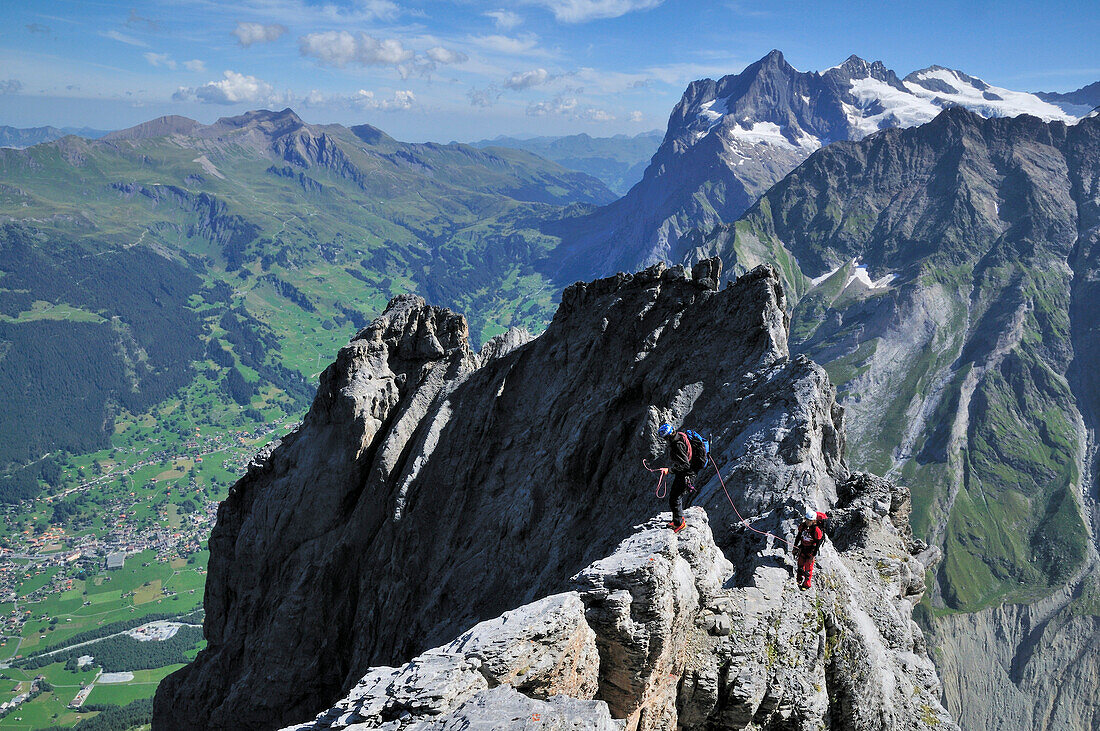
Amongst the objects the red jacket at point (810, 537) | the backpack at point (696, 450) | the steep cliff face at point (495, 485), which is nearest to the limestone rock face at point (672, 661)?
the steep cliff face at point (495, 485)

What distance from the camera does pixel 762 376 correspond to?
35.8 meters

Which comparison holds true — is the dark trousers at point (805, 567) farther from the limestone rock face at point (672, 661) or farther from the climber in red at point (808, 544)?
the limestone rock face at point (672, 661)

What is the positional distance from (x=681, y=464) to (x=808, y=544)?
4.71 m

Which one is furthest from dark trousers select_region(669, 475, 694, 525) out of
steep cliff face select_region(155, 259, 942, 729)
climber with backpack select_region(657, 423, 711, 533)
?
steep cliff face select_region(155, 259, 942, 729)

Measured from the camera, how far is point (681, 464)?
22953 mm

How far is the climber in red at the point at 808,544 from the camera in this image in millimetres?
21328

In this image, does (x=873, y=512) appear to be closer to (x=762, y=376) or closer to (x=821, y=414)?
(x=821, y=414)

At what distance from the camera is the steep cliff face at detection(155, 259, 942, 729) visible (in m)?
30.2

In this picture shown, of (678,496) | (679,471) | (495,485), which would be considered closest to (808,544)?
(678,496)

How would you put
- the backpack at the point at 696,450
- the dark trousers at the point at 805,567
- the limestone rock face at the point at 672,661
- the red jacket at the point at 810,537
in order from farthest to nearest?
the backpack at the point at 696,450, the dark trousers at the point at 805,567, the red jacket at the point at 810,537, the limestone rock face at the point at 672,661

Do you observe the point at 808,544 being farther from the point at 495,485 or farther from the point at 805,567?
the point at 495,485

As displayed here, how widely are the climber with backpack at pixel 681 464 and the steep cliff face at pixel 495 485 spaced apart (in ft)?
12.6

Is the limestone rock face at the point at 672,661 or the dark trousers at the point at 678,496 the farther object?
the dark trousers at the point at 678,496

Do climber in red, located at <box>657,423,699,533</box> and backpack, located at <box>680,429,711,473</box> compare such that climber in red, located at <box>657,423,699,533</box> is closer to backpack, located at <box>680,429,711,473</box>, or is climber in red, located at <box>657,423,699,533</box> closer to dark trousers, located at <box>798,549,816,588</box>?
backpack, located at <box>680,429,711,473</box>
